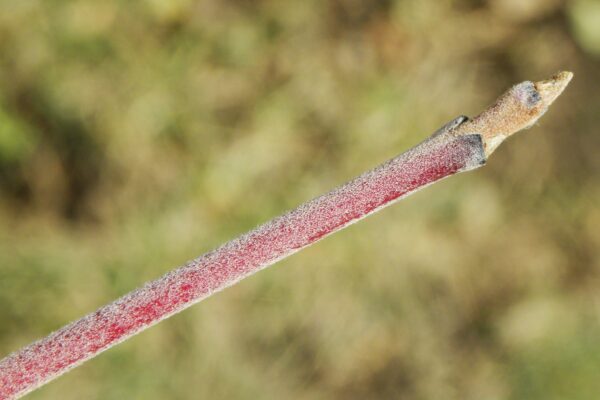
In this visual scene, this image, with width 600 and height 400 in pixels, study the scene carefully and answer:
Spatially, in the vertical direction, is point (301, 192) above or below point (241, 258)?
above

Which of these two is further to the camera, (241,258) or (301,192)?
(301,192)

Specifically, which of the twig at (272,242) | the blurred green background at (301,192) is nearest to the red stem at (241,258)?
the twig at (272,242)

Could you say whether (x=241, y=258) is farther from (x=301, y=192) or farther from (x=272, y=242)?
(x=301, y=192)

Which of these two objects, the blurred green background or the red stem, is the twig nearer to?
the red stem

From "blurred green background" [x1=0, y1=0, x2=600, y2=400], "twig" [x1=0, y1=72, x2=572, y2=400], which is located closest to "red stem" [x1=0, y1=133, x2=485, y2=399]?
"twig" [x1=0, y1=72, x2=572, y2=400]

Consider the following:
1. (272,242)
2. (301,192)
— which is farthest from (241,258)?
(301,192)

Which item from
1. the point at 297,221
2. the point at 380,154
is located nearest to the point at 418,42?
the point at 380,154

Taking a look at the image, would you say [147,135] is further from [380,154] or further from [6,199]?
[380,154]
